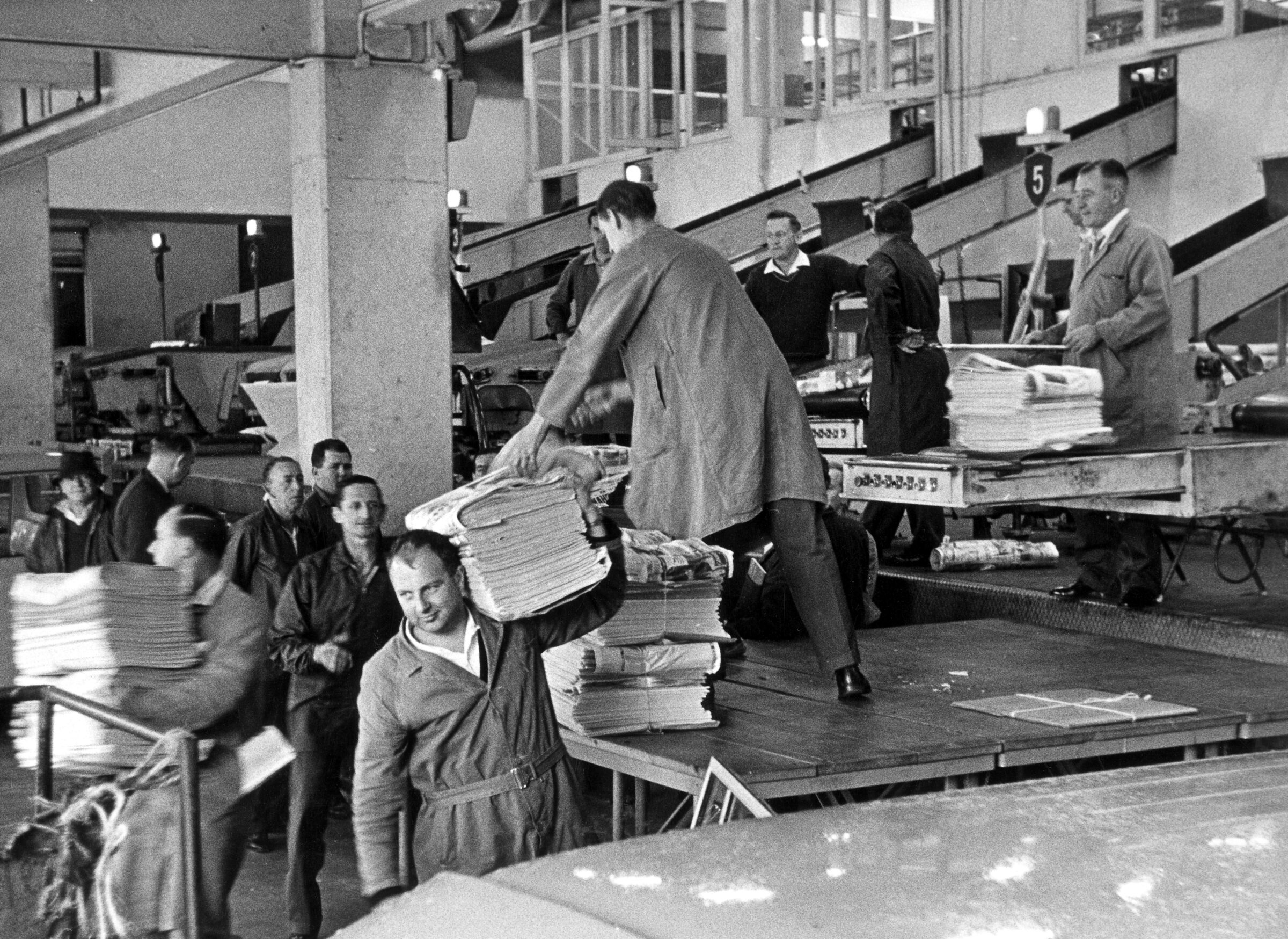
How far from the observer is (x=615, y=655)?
6176 mm

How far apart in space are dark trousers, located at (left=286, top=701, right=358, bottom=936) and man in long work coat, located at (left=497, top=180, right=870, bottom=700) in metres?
1.36

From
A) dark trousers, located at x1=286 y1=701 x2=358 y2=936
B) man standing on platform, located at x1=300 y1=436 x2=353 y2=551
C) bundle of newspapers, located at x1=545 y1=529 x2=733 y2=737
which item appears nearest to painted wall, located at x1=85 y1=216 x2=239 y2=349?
man standing on platform, located at x1=300 y1=436 x2=353 y2=551

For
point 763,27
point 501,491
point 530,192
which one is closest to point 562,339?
point 501,491

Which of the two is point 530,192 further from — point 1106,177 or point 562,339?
point 1106,177

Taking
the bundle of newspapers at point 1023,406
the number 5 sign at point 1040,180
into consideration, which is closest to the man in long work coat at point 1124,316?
the bundle of newspapers at point 1023,406

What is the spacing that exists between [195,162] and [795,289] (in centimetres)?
1830

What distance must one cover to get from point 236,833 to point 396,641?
668mm

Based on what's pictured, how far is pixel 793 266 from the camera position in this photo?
10391mm

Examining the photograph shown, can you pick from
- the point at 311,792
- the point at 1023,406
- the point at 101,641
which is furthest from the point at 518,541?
the point at 1023,406

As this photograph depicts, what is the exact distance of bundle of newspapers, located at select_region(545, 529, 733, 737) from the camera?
6172 mm

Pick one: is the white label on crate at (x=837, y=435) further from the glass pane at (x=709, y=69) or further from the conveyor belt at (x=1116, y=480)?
the glass pane at (x=709, y=69)

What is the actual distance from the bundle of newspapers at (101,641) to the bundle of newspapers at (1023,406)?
3.45 metres

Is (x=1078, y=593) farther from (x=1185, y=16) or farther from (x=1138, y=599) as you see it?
(x=1185, y=16)

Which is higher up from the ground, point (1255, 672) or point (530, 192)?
point (530, 192)
